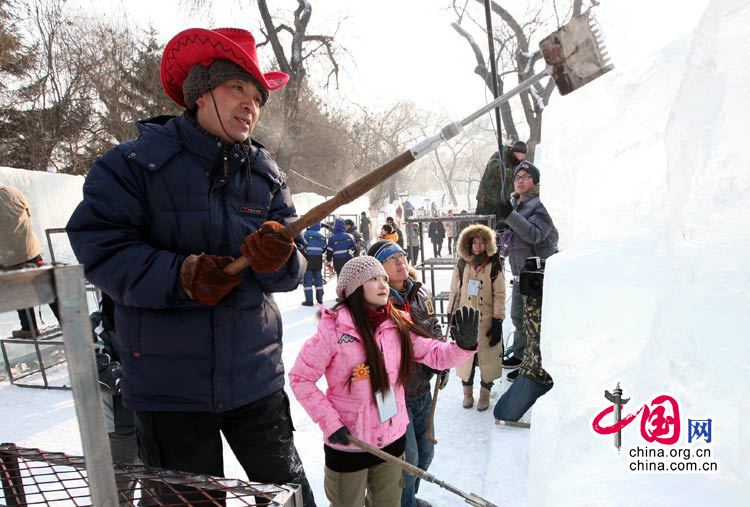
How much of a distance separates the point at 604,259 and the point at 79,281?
43.7 inches

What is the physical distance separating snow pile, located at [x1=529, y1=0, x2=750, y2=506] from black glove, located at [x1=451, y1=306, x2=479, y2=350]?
66cm

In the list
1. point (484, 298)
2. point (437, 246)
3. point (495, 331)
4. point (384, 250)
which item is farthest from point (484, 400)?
point (437, 246)

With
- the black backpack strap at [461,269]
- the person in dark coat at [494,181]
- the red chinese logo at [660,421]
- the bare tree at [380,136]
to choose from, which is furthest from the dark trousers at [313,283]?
the bare tree at [380,136]

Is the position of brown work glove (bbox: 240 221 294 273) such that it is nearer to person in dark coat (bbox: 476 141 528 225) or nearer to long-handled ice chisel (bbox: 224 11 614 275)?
long-handled ice chisel (bbox: 224 11 614 275)

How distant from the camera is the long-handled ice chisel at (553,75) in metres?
1.21

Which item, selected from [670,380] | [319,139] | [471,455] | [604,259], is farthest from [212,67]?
[319,139]

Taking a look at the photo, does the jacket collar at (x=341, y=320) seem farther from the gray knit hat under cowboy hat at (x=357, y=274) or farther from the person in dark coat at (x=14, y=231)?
the person in dark coat at (x=14, y=231)

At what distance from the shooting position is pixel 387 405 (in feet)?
6.50

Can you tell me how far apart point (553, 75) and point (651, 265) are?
1.95 ft

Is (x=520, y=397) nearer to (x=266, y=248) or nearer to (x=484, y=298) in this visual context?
(x=484, y=298)

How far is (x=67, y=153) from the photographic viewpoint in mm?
11609


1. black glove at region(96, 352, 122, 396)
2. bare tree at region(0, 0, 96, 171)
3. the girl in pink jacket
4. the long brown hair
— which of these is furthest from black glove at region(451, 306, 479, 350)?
bare tree at region(0, 0, 96, 171)

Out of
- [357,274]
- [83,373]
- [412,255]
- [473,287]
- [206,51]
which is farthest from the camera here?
[412,255]

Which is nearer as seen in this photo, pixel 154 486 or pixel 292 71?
pixel 154 486
